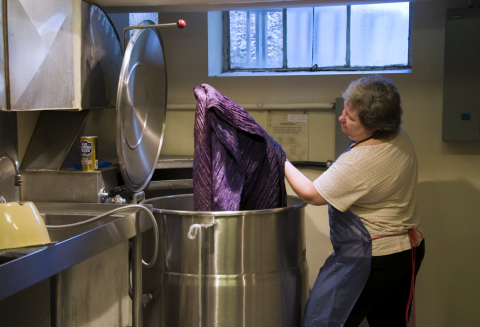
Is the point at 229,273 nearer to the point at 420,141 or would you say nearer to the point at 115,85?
the point at 115,85

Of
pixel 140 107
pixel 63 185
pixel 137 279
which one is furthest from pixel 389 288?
pixel 63 185

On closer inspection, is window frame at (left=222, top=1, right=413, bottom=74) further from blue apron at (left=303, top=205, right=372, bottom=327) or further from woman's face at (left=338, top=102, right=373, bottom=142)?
blue apron at (left=303, top=205, right=372, bottom=327)

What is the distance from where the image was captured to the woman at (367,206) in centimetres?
136

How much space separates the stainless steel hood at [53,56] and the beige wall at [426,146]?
703mm

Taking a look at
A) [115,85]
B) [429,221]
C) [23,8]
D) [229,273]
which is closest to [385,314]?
[229,273]

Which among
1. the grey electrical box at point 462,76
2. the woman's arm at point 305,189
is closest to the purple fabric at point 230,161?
the woman's arm at point 305,189

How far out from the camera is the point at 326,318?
1424mm

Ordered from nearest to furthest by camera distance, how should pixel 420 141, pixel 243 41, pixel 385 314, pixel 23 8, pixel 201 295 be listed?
1. pixel 23 8
2. pixel 201 295
3. pixel 385 314
4. pixel 420 141
5. pixel 243 41

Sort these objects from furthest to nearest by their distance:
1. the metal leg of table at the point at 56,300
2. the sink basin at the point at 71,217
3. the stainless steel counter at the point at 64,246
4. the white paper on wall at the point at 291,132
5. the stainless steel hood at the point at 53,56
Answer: the white paper on wall at the point at 291,132, the sink basin at the point at 71,217, the stainless steel hood at the point at 53,56, the metal leg of table at the point at 56,300, the stainless steel counter at the point at 64,246

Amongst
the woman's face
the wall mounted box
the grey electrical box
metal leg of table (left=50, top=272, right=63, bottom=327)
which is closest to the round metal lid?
the wall mounted box

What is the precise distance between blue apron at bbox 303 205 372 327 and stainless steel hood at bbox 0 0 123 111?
3.03 feet

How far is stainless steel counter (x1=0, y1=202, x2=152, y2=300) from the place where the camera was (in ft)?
2.64

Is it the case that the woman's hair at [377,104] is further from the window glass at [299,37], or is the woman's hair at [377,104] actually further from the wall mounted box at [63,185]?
the window glass at [299,37]

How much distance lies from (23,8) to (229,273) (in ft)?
3.10
